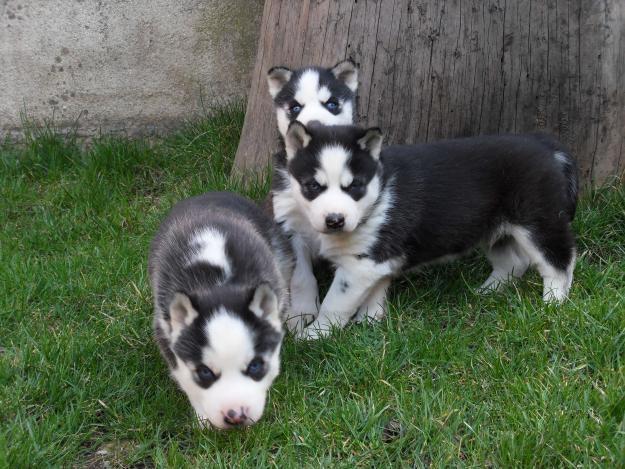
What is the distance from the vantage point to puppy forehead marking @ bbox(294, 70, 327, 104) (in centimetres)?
563

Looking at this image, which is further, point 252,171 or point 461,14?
point 252,171

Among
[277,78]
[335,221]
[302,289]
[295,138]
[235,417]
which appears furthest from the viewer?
[277,78]

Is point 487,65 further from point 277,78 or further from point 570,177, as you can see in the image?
point 277,78

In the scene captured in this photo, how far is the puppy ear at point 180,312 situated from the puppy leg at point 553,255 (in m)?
2.26

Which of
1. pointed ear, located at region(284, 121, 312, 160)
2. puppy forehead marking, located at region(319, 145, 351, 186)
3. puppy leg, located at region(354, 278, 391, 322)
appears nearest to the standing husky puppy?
pointed ear, located at region(284, 121, 312, 160)

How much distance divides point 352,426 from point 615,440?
119 centimetres

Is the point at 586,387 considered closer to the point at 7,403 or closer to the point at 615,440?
the point at 615,440

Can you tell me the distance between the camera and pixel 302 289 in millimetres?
5477

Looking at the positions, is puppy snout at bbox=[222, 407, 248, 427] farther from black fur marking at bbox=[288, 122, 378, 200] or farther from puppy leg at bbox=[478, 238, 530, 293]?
puppy leg at bbox=[478, 238, 530, 293]

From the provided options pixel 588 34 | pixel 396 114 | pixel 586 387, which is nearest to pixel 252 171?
pixel 396 114

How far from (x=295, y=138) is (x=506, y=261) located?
1.61 meters

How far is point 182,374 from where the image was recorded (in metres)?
4.12

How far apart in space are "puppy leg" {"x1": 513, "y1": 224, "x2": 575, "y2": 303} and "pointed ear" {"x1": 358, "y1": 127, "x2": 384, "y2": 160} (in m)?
1.05

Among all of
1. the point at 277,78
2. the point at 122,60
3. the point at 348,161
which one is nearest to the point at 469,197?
the point at 348,161
